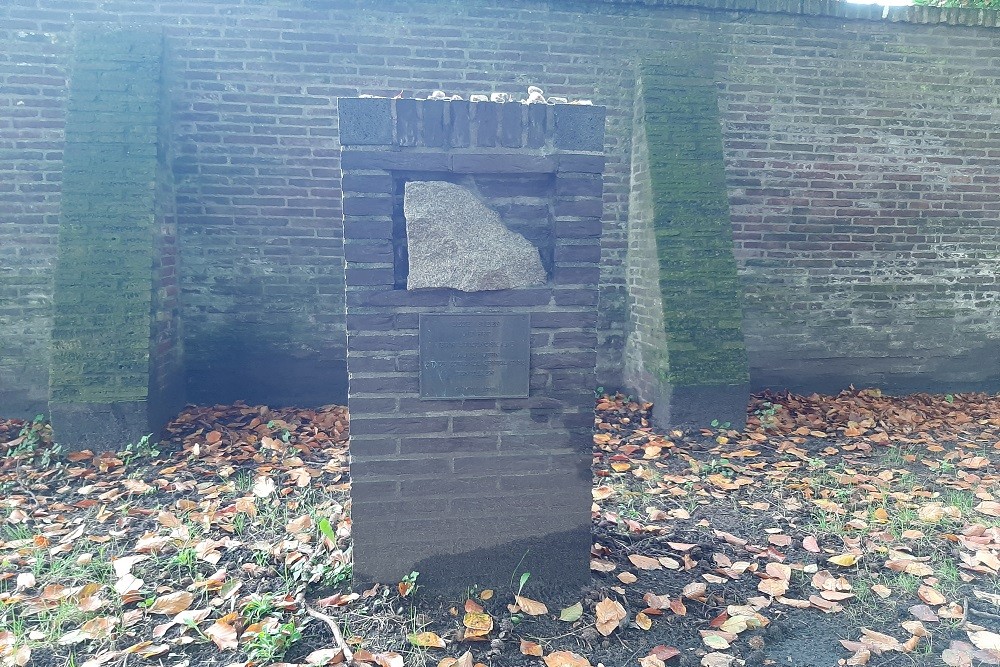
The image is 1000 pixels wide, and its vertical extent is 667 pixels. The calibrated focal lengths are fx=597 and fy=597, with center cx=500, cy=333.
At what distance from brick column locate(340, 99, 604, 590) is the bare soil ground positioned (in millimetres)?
242

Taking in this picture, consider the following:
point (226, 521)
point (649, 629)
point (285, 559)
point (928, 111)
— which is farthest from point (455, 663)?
point (928, 111)

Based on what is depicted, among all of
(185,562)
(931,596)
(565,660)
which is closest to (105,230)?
(185,562)

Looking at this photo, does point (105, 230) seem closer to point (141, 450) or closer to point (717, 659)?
point (141, 450)

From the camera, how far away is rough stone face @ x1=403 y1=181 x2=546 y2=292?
8.48ft

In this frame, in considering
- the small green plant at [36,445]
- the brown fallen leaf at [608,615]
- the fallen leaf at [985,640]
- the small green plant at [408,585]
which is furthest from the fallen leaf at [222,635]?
the fallen leaf at [985,640]

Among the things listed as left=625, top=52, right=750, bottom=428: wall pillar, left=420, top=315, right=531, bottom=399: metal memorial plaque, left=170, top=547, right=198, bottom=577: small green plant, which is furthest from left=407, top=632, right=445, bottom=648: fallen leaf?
left=625, top=52, right=750, bottom=428: wall pillar

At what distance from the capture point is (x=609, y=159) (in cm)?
592

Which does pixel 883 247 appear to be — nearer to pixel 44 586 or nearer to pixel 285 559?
pixel 285 559

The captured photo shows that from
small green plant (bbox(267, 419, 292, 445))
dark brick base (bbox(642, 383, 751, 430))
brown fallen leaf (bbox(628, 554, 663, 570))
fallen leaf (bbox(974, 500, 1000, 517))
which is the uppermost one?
dark brick base (bbox(642, 383, 751, 430))

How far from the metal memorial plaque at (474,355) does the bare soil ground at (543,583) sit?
944 millimetres

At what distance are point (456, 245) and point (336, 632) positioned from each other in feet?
5.50

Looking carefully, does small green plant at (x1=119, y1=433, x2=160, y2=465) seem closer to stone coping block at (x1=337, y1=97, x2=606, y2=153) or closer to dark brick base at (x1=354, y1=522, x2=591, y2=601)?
A: dark brick base at (x1=354, y1=522, x2=591, y2=601)

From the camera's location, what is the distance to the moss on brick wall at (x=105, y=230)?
462cm

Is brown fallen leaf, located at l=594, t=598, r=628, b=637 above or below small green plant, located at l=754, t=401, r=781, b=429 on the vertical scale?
below
